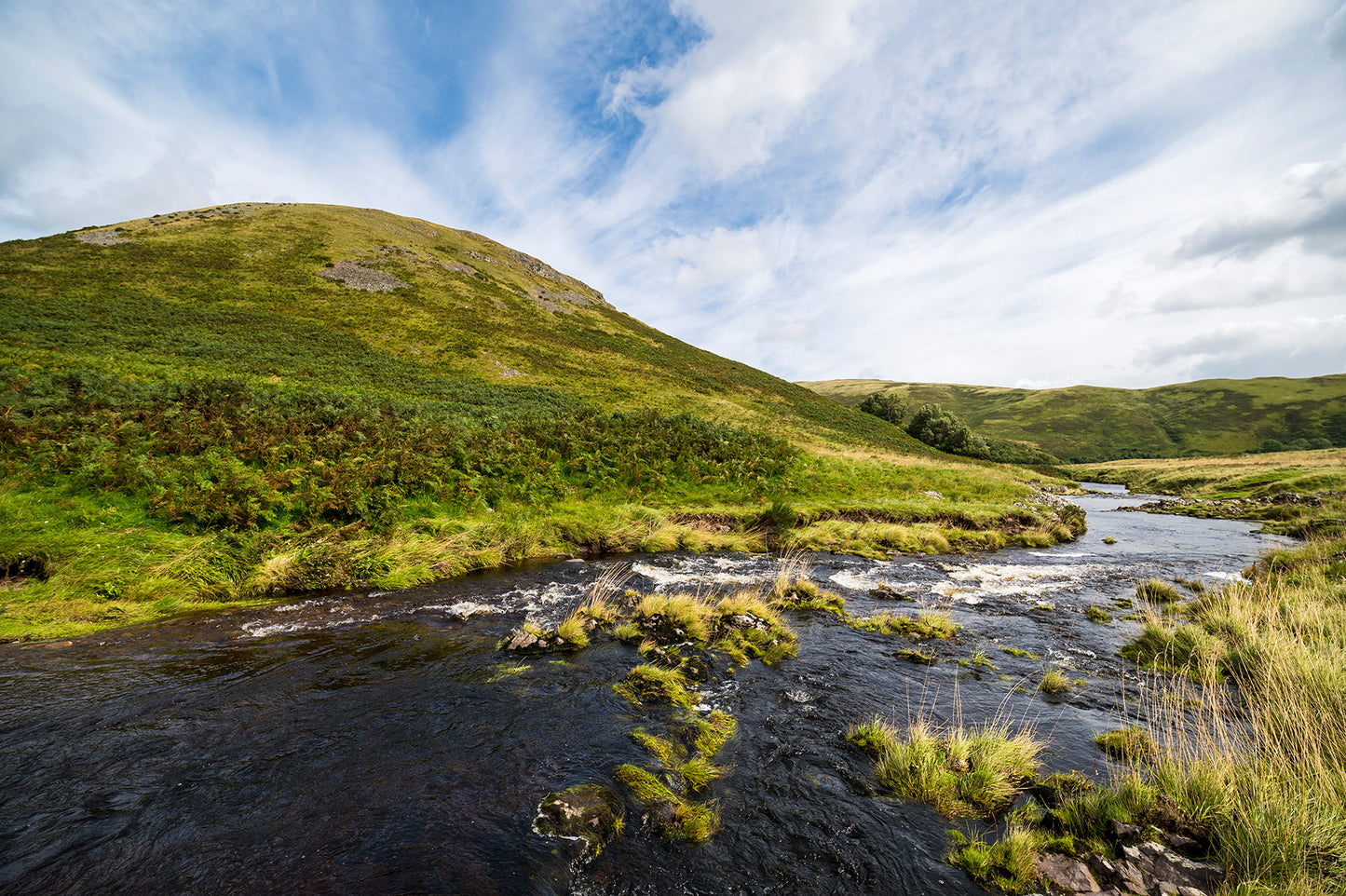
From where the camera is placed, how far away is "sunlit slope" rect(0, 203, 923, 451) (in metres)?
35.5

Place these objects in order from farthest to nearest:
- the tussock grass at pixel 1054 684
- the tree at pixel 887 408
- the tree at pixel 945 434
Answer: the tree at pixel 887 408 < the tree at pixel 945 434 < the tussock grass at pixel 1054 684

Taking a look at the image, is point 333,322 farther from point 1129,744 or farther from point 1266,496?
point 1266,496

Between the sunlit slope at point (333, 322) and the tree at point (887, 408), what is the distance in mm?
14638

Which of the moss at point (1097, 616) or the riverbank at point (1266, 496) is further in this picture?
the riverbank at point (1266, 496)

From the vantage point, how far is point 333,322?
50.8 metres

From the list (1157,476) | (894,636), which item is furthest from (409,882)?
(1157,476)

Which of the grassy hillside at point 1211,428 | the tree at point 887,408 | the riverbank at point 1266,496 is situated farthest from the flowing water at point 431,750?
the grassy hillside at point 1211,428

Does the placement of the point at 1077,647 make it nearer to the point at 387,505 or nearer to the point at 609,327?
the point at 387,505

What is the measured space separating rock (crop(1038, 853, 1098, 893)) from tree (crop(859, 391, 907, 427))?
81548 mm

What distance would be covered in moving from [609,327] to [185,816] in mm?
79736

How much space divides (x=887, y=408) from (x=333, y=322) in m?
79.8

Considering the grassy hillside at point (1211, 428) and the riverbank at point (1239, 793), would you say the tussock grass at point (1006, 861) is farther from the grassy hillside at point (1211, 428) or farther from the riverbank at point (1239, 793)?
the grassy hillside at point (1211, 428)

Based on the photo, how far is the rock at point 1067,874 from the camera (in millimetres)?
4777

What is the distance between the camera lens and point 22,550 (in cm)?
1106
